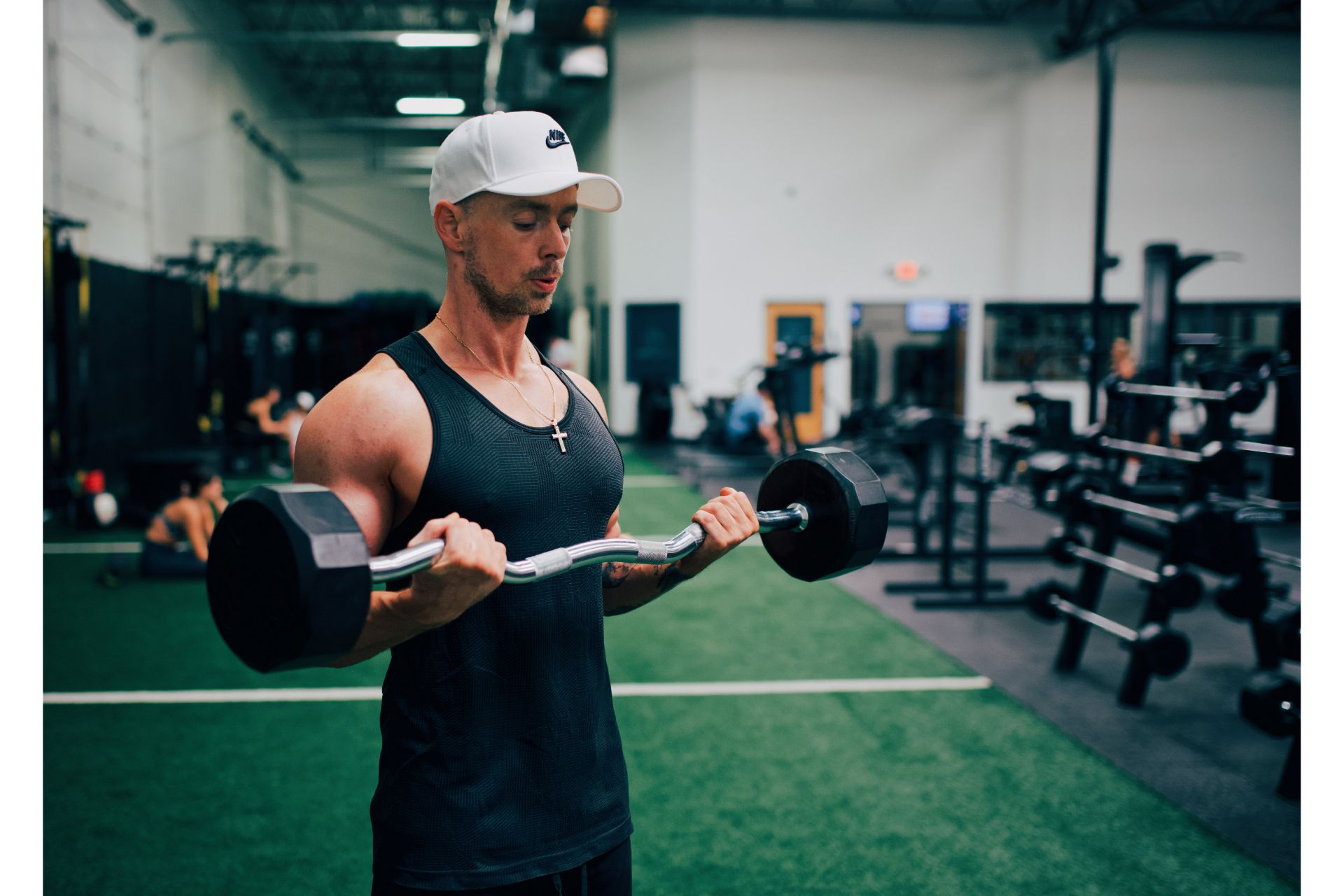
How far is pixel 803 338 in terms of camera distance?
11.6 meters

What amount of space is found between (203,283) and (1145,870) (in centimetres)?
1062

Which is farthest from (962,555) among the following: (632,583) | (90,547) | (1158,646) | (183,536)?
(90,547)

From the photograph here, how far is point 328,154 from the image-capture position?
1716 cm

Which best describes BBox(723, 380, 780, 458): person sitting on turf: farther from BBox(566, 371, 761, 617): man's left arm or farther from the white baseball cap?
the white baseball cap

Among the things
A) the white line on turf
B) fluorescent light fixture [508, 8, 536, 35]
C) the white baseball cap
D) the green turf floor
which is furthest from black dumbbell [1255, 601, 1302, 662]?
fluorescent light fixture [508, 8, 536, 35]

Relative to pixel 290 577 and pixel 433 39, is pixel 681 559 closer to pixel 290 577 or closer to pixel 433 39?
pixel 290 577

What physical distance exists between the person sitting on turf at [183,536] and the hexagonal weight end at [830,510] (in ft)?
15.1

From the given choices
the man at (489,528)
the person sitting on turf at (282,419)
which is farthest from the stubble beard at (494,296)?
the person sitting on turf at (282,419)

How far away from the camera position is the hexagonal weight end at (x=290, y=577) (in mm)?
838

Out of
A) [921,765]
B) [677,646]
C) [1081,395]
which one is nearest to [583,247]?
[1081,395]

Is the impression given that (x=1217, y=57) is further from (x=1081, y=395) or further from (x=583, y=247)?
(x=583, y=247)

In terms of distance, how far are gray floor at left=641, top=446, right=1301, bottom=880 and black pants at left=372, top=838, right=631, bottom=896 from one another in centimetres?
198

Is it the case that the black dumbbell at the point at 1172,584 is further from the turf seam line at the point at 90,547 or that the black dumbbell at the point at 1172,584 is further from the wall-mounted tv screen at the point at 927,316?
the wall-mounted tv screen at the point at 927,316

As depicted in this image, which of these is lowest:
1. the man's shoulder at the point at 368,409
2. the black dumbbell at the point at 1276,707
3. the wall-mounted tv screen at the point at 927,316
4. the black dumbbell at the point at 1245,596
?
the black dumbbell at the point at 1276,707
